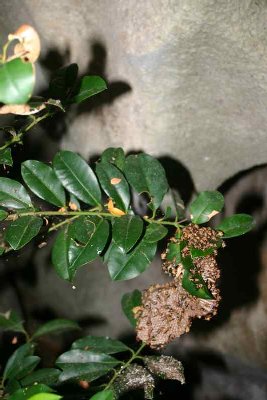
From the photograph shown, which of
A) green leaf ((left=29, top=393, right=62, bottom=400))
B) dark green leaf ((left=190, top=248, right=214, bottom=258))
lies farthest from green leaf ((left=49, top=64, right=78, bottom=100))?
green leaf ((left=29, top=393, right=62, bottom=400))

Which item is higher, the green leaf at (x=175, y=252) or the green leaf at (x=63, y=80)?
the green leaf at (x=63, y=80)

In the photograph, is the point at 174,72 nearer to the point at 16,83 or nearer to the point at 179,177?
the point at 179,177

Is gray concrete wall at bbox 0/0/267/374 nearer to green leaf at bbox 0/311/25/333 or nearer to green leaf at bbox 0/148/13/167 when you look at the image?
green leaf at bbox 0/148/13/167

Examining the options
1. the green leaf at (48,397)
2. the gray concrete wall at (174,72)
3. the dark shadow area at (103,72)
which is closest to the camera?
the green leaf at (48,397)

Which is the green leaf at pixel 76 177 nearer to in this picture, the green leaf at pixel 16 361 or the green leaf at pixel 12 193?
the green leaf at pixel 12 193

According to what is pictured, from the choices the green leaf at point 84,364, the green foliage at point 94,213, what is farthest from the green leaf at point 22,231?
the green leaf at point 84,364

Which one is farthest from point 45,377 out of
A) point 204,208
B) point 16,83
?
point 16,83

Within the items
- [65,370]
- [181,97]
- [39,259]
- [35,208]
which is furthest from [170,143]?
[39,259]
